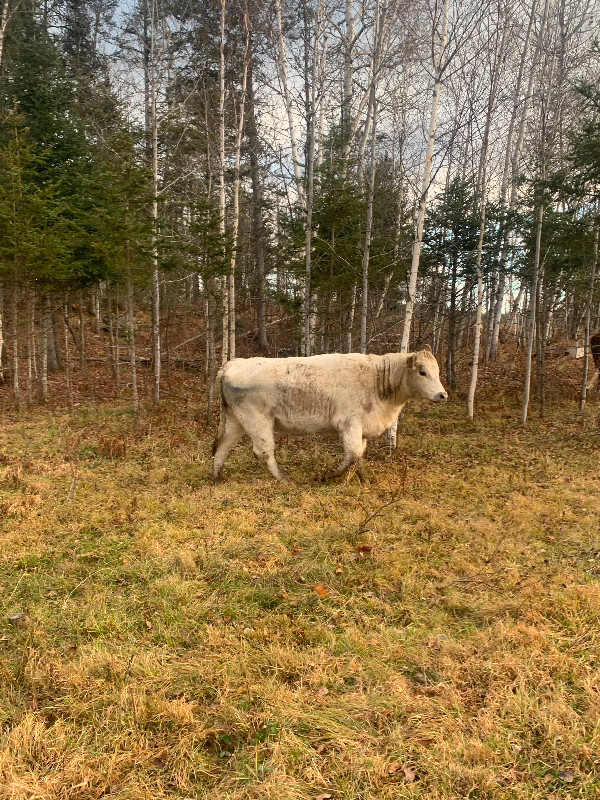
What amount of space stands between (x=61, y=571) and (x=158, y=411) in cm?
960

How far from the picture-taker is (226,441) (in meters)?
8.67

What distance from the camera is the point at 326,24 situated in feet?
45.9

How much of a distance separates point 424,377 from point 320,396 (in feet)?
5.60

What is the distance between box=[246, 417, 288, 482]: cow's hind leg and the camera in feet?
27.3

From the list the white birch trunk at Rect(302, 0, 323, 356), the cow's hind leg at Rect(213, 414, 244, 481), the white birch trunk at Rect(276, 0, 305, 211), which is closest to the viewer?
the cow's hind leg at Rect(213, 414, 244, 481)

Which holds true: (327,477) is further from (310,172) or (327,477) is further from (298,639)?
(310,172)

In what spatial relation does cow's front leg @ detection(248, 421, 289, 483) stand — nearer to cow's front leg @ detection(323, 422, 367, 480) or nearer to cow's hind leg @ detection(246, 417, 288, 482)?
cow's hind leg @ detection(246, 417, 288, 482)

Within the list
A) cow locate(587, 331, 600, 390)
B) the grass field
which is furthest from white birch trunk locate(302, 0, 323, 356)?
cow locate(587, 331, 600, 390)

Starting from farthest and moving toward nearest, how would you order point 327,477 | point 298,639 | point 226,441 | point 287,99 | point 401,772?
point 287,99 → point 226,441 → point 327,477 → point 298,639 → point 401,772

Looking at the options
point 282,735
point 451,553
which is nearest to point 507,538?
point 451,553

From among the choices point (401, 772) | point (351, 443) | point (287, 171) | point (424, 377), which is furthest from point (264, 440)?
point (287, 171)

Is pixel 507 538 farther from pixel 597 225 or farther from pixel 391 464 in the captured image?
pixel 597 225

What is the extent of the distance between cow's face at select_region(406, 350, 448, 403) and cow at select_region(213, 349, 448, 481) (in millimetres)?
16

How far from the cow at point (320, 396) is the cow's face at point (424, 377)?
0.05 feet
